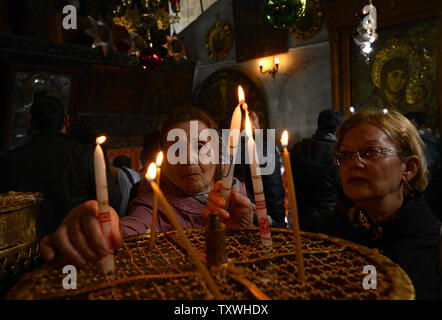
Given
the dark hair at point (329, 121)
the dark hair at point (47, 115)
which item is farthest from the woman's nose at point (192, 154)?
the dark hair at point (329, 121)

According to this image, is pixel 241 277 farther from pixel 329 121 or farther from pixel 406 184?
pixel 329 121

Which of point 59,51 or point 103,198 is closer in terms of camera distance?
point 103,198

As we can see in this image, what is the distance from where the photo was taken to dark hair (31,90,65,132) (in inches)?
106

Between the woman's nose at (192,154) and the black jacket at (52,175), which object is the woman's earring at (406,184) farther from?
the black jacket at (52,175)

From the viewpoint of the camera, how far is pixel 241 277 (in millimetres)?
945

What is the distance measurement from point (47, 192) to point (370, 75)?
592 cm

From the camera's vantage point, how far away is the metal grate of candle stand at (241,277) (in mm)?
861

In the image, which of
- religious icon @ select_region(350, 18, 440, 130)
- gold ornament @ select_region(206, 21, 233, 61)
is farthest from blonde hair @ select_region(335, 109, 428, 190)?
gold ornament @ select_region(206, 21, 233, 61)

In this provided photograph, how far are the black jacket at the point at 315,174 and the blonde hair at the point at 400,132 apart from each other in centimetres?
176

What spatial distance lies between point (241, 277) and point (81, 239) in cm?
46

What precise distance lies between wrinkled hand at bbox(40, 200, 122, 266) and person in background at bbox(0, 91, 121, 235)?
1.70 metres

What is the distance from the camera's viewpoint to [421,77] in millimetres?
5742

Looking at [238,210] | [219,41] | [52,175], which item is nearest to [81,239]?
[238,210]

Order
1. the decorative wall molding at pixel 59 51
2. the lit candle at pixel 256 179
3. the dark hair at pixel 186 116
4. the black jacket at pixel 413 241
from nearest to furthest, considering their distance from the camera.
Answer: the lit candle at pixel 256 179
the black jacket at pixel 413 241
the dark hair at pixel 186 116
the decorative wall molding at pixel 59 51
